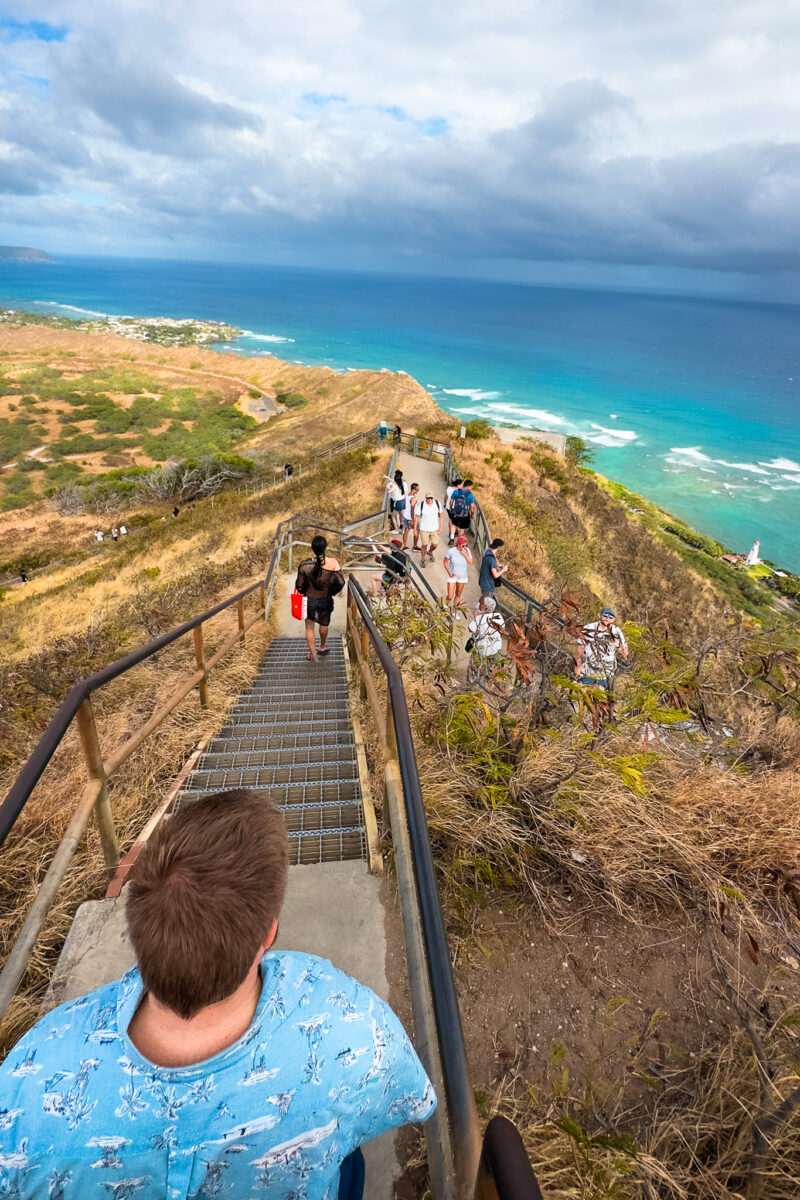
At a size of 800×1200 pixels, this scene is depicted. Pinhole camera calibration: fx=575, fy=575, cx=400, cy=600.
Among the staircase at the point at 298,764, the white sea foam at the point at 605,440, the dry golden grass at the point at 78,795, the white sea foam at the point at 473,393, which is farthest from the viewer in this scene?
the white sea foam at the point at 473,393

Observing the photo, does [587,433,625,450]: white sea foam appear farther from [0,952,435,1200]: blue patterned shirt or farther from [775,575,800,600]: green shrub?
[0,952,435,1200]: blue patterned shirt

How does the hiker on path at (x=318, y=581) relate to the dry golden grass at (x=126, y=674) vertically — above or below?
above

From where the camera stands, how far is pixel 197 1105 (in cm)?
108

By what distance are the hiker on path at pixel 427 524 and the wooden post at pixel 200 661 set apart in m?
6.34

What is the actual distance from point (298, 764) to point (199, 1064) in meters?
3.16

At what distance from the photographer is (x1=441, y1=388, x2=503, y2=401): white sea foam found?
86.2 m

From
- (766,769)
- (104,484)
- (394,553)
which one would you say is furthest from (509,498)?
(104,484)

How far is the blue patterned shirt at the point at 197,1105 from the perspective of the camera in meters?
1.07

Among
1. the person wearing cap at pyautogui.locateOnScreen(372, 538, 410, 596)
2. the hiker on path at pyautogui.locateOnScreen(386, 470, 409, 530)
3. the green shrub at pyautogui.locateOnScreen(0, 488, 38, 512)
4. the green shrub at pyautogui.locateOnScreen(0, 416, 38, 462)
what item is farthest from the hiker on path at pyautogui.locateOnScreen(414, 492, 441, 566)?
the green shrub at pyautogui.locateOnScreen(0, 416, 38, 462)

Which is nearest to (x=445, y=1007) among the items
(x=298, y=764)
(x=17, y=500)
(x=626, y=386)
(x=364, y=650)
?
(x=298, y=764)

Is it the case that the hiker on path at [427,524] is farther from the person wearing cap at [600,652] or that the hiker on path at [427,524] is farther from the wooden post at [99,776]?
the wooden post at [99,776]

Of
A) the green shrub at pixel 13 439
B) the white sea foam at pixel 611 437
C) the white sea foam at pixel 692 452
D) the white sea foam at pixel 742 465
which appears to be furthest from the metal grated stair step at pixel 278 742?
the white sea foam at pixel 692 452

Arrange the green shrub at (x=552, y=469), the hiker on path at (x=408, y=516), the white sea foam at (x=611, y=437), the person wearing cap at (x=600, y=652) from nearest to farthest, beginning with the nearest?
the person wearing cap at (x=600, y=652)
the hiker on path at (x=408, y=516)
the green shrub at (x=552, y=469)
the white sea foam at (x=611, y=437)

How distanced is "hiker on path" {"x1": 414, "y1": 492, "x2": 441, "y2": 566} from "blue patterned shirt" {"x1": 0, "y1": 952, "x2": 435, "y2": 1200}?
387 inches
